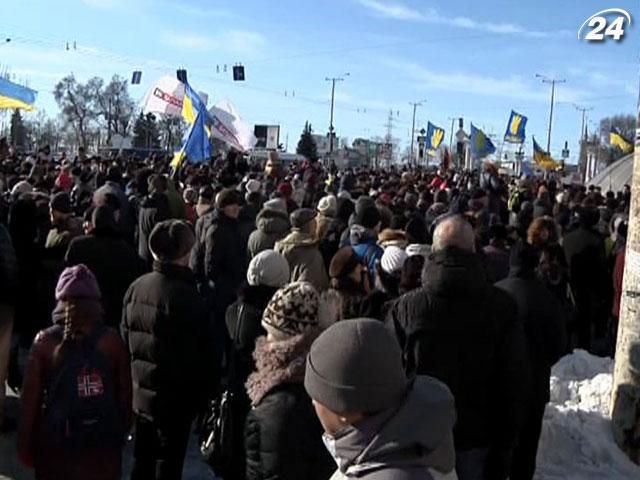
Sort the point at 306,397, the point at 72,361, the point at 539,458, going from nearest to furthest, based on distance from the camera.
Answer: the point at 306,397 → the point at 72,361 → the point at 539,458

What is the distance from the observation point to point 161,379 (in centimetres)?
468

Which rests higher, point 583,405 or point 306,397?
point 306,397

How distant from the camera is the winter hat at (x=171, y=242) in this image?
4.87 metres

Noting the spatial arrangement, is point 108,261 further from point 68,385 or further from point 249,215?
point 249,215

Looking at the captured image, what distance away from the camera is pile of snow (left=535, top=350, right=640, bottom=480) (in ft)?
19.4

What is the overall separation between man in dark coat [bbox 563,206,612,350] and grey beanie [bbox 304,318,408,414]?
8.24 m

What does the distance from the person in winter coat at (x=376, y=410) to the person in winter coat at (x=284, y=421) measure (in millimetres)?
960

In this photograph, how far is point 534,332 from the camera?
522 cm

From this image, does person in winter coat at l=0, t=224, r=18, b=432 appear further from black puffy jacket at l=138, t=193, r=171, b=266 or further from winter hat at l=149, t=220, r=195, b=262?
black puffy jacket at l=138, t=193, r=171, b=266

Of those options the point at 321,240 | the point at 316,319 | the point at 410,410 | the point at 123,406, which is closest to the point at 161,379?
the point at 123,406

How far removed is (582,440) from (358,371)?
15.6ft

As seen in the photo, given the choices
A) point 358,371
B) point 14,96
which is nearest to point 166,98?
point 14,96

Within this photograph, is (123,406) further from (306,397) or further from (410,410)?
(410,410)

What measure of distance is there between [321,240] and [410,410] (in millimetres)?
6337
